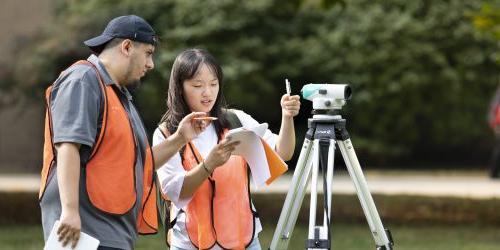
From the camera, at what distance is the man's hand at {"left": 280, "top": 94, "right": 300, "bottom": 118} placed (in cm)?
456

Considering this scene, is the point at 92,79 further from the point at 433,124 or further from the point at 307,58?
the point at 433,124

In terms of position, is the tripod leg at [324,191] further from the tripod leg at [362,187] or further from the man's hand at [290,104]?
the man's hand at [290,104]

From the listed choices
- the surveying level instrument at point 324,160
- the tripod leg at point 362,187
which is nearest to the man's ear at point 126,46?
the surveying level instrument at point 324,160

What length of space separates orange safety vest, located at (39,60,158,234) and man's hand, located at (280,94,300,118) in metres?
0.75

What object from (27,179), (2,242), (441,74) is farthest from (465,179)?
(2,242)

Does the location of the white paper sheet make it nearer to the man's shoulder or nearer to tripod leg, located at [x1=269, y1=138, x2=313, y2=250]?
tripod leg, located at [x1=269, y1=138, x2=313, y2=250]

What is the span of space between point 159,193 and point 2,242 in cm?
584

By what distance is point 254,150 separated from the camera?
4480 millimetres

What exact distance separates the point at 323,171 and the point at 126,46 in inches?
40.4

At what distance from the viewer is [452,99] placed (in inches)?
871

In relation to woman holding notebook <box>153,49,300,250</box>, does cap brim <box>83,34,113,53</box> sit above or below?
above

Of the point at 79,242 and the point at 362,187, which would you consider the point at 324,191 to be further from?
the point at 79,242

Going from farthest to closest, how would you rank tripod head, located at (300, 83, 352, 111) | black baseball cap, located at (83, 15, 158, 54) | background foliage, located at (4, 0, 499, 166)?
background foliage, located at (4, 0, 499, 166)
tripod head, located at (300, 83, 352, 111)
black baseball cap, located at (83, 15, 158, 54)

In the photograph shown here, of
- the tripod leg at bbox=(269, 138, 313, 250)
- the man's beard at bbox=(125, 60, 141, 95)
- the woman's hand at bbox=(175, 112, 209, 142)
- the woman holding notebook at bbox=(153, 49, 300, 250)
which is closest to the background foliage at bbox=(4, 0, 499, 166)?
the tripod leg at bbox=(269, 138, 313, 250)
